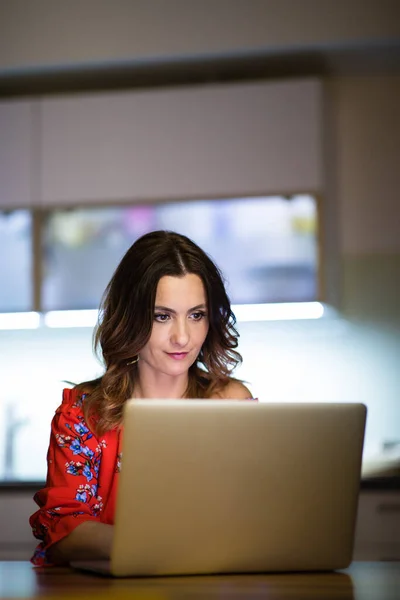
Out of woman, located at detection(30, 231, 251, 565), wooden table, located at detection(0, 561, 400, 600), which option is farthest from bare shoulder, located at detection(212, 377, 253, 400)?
wooden table, located at detection(0, 561, 400, 600)

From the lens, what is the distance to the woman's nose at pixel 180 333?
2.29 metres

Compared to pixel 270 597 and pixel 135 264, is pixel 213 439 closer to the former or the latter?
pixel 270 597

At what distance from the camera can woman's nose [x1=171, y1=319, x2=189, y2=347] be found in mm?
2287

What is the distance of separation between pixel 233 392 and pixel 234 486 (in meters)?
1.10

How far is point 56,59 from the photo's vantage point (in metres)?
3.87

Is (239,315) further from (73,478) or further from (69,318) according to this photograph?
(73,478)

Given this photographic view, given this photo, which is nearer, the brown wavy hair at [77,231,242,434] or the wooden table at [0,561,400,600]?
the wooden table at [0,561,400,600]

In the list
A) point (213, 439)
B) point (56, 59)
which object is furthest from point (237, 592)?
point (56, 59)

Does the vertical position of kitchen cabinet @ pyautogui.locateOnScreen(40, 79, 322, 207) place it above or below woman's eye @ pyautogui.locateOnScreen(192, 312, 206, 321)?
above

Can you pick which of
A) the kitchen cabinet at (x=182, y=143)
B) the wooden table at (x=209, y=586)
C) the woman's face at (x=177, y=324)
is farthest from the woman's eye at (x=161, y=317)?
the kitchen cabinet at (x=182, y=143)

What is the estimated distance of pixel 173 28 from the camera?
380 cm

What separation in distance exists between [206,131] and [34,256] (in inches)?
35.5

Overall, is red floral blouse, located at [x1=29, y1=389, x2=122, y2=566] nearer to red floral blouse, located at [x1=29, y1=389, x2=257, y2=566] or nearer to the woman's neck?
red floral blouse, located at [x1=29, y1=389, x2=257, y2=566]

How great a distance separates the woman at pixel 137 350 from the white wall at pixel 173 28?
63.2 inches
